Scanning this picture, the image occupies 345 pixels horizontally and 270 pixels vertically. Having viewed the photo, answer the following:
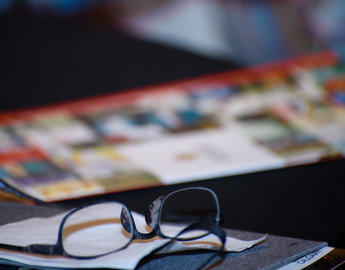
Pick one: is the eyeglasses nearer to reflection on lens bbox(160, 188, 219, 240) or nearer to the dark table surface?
reflection on lens bbox(160, 188, 219, 240)

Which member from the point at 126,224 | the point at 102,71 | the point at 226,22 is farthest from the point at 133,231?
the point at 226,22

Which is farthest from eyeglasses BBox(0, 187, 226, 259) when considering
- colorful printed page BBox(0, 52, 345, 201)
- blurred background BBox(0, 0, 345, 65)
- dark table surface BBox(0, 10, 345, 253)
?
blurred background BBox(0, 0, 345, 65)

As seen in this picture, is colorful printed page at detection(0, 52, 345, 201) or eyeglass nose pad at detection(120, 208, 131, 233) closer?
eyeglass nose pad at detection(120, 208, 131, 233)

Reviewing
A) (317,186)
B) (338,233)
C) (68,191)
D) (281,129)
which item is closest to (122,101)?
(281,129)

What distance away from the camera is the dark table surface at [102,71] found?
1.11 meters

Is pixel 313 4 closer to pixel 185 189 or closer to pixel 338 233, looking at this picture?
pixel 338 233

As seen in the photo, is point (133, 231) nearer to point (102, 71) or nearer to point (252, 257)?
point (252, 257)

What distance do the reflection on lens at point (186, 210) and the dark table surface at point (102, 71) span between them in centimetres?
48

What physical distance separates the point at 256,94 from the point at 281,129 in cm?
33

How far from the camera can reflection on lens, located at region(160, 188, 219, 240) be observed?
1.70 feet

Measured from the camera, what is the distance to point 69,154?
58.2 inches

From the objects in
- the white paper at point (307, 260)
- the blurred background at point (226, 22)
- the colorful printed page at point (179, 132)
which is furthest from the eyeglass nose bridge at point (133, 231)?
the blurred background at point (226, 22)

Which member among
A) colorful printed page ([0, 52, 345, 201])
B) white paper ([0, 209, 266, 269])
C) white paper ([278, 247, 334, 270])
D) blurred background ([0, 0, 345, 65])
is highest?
blurred background ([0, 0, 345, 65])

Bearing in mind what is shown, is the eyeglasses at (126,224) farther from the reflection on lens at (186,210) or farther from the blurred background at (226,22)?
the blurred background at (226,22)
